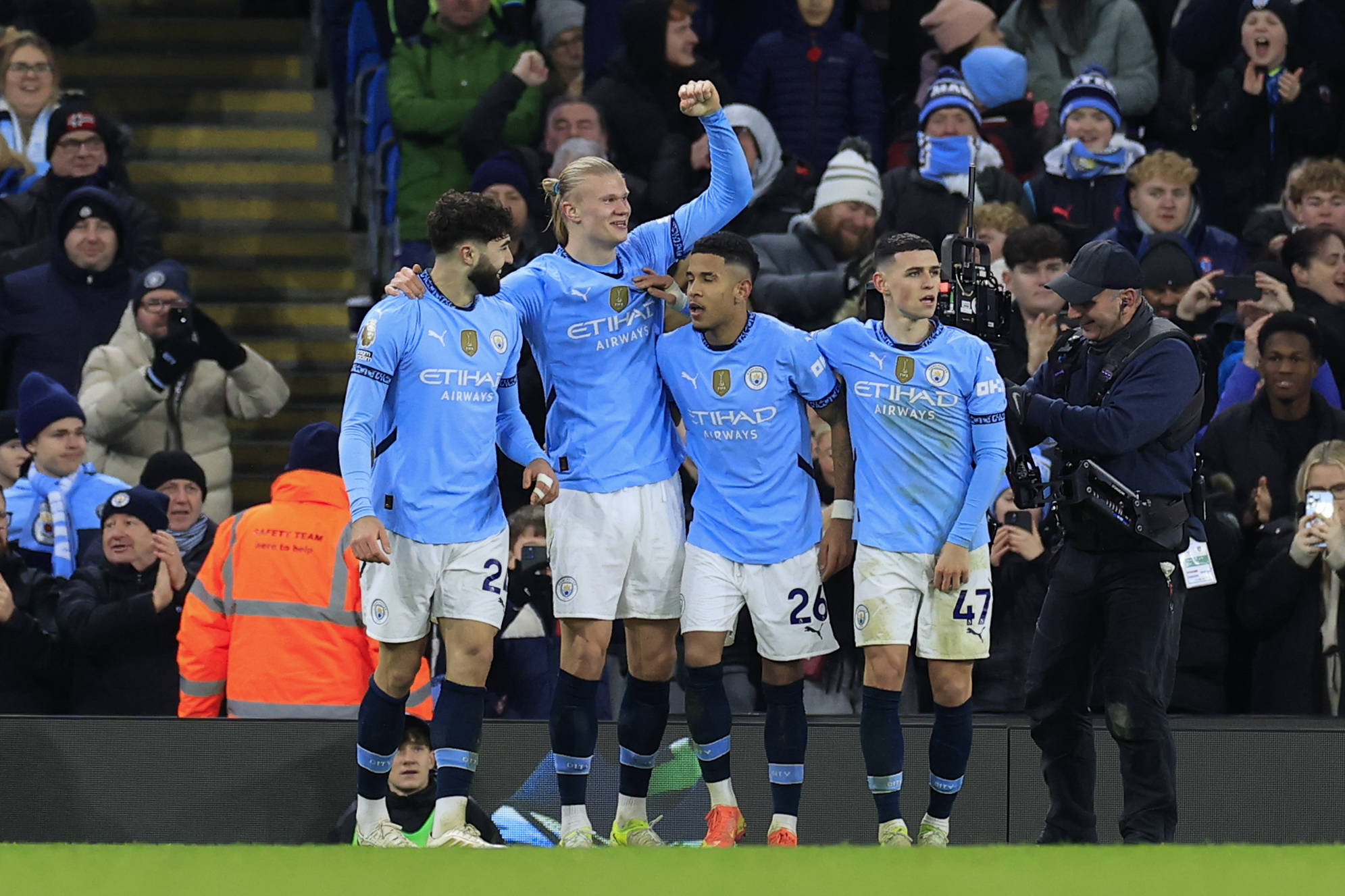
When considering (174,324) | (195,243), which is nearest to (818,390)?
(174,324)

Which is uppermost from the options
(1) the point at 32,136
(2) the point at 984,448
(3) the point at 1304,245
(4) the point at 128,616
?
(1) the point at 32,136

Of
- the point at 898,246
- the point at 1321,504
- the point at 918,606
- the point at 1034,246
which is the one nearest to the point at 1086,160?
the point at 1034,246

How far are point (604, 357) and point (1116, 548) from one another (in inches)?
74.7

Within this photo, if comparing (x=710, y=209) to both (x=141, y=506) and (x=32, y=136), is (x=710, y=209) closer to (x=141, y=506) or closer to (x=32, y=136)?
(x=141, y=506)

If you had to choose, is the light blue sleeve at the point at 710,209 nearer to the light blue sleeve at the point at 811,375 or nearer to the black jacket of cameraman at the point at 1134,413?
the light blue sleeve at the point at 811,375

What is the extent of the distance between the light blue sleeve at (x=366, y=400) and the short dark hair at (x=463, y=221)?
0.88 ft

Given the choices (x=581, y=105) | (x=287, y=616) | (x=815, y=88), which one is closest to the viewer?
(x=287, y=616)

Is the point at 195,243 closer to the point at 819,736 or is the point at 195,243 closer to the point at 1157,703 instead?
the point at 819,736

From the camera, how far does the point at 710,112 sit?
725 cm

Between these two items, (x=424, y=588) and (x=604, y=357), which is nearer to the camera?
(x=424, y=588)

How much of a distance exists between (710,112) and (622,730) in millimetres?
2169

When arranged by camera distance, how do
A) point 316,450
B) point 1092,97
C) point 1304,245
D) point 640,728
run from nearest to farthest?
point 640,728 < point 316,450 < point 1304,245 < point 1092,97

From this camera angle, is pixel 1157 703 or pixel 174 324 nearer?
pixel 1157 703

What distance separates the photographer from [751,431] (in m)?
7.18
